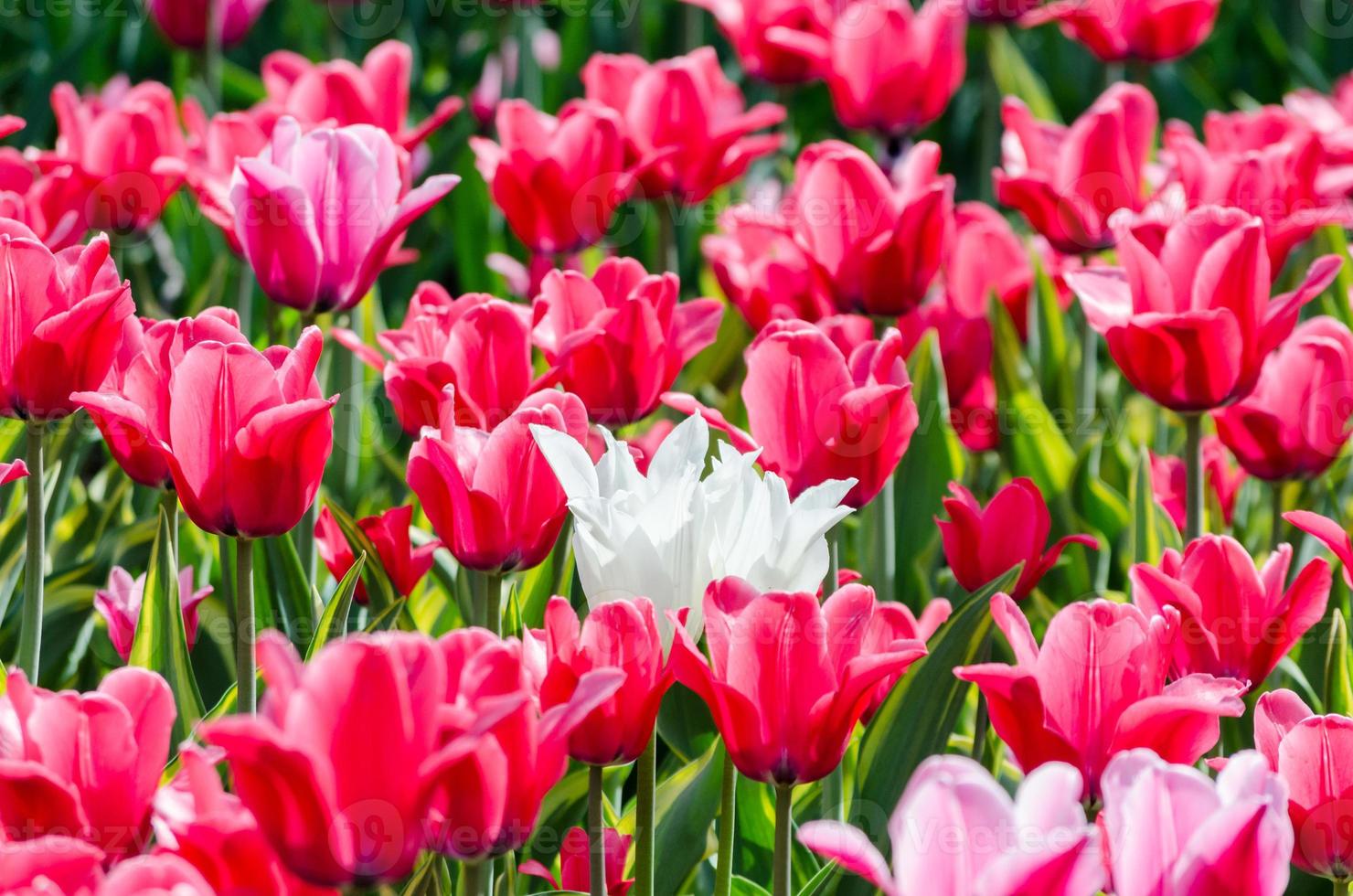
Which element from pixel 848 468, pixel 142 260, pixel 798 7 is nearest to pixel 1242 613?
pixel 848 468

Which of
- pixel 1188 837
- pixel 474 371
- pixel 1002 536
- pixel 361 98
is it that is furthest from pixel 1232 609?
pixel 361 98

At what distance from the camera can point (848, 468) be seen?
1287 mm

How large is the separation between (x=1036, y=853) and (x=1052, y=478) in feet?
4.45

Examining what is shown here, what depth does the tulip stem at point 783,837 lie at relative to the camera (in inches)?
38.7

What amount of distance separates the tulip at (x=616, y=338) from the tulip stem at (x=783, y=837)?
0.49m

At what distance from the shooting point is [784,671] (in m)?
0.94

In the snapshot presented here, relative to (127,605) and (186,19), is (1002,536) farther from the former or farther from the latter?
(186,19)

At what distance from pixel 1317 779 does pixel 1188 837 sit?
256mm

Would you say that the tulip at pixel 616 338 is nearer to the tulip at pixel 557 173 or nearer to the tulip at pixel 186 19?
the tulip at pixel 557 173

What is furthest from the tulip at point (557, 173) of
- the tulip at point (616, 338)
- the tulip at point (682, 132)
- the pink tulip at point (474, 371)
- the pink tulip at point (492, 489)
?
the pink tulip at point (492, 489)

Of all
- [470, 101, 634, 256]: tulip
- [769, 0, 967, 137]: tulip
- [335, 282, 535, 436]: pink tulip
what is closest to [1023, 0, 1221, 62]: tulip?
[769, 0, 967, 137]: tulip

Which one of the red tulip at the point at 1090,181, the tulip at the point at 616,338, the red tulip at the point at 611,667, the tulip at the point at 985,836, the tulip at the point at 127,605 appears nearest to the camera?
the tulip at the point at 985,836

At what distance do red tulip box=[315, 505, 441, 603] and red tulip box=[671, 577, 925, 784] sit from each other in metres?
0.45

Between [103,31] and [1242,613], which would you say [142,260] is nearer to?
[103,31]
